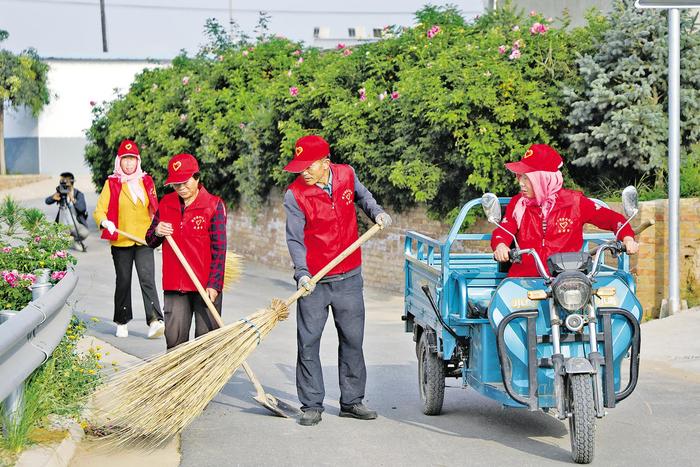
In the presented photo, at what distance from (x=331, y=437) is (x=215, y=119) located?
16.2 m

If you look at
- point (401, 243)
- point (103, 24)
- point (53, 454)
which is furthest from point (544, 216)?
point (103, 24)

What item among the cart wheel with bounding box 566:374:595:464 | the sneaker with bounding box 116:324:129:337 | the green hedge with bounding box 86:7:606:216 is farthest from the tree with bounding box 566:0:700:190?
the cart wheel with bounding box 566:374:595:464

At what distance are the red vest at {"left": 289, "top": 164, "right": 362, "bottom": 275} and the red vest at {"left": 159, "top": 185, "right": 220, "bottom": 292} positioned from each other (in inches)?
34.7

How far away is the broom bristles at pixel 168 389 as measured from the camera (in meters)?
7.57

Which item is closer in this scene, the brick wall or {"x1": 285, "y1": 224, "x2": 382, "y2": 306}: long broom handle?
{"x1": 285, "y1": 224, "x2": 382, "y2": 306}: long broom handle

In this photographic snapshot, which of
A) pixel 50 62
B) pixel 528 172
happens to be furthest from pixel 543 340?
pixel 50 62

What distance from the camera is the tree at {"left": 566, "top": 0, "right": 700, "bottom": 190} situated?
1403 cm

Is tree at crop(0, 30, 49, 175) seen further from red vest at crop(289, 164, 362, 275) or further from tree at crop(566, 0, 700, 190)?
red vest at crop(289, 164, 362, 275)

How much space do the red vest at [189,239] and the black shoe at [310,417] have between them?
4.06 ft


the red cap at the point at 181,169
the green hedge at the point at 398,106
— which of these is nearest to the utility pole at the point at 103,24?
the green hedge at the point at 398,106

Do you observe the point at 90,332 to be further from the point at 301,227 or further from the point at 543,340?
the point at 543,340

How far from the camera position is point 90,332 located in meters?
13.0

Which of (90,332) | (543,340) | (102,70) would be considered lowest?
(90,332)

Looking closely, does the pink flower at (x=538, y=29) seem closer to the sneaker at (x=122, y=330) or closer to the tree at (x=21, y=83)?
the sneaker at (x=122, y=330)
